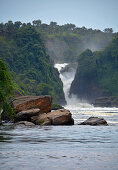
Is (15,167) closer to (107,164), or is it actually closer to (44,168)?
(44,168)

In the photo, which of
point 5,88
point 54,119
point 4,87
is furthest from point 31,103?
point 4,87

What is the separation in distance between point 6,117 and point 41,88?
130876 millimetres

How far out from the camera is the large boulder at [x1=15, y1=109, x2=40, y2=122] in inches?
1444

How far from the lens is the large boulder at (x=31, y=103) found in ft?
126

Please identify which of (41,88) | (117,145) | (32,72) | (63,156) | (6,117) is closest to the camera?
(63,156)

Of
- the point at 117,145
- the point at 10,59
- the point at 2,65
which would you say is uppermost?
the point at 10,59

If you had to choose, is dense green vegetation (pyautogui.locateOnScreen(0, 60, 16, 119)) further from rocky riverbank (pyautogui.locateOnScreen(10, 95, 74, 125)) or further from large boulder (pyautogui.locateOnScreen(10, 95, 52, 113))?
large boulder (pyautogui.locateOnScreen(10, 95, 52, 113))

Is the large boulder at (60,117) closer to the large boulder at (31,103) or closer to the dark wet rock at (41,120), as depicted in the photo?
the dark wet rock at (41,120)

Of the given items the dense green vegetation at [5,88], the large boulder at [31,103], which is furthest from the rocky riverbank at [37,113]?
the dense green vegetation at [5,88]

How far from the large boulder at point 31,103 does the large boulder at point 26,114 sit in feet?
4.37

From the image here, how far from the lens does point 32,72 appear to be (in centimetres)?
19412

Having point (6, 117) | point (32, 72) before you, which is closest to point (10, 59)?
point (32, 72)

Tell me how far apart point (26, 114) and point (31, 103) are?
107 inches

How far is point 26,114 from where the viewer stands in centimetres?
3678
